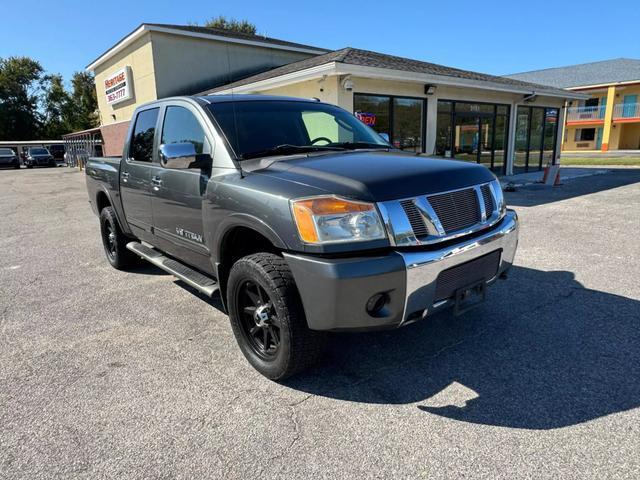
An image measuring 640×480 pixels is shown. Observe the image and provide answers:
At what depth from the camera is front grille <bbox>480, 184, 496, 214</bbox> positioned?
120 inches

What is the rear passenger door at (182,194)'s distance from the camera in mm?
3443

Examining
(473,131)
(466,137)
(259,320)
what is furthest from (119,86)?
(259,320)

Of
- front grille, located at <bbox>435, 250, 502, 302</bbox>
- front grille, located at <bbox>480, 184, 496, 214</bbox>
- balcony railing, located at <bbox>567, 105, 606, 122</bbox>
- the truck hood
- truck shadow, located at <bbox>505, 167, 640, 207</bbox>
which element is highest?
balcony railing, located at <bbox>567, 105, 606, 122</bbox>

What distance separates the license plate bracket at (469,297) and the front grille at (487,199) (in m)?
0.52

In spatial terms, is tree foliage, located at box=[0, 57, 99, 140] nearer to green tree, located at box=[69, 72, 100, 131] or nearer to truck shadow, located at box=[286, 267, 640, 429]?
green tree, located at box=[69, 72, 100, 131]

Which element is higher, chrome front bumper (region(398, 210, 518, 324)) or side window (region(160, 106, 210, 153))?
side window (region(160, 106, 210, 153))

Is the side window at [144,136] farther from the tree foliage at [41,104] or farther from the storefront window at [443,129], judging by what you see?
the tree foliage at [41,104]

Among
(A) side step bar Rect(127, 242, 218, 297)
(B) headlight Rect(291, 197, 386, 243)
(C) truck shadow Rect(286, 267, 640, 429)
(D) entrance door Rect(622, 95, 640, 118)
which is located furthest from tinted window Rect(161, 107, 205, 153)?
(D) entrance door Rect(622, 95, 640, 118)

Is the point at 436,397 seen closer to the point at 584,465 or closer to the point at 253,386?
the point at 584,465

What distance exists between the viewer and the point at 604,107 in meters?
38.5

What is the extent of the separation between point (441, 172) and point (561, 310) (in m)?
2.10

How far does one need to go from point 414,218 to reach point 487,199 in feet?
2.82

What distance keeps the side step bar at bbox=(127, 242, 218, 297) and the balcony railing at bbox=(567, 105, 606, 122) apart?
4509cm

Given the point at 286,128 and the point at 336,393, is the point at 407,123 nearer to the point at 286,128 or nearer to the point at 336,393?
the point at 286,128
